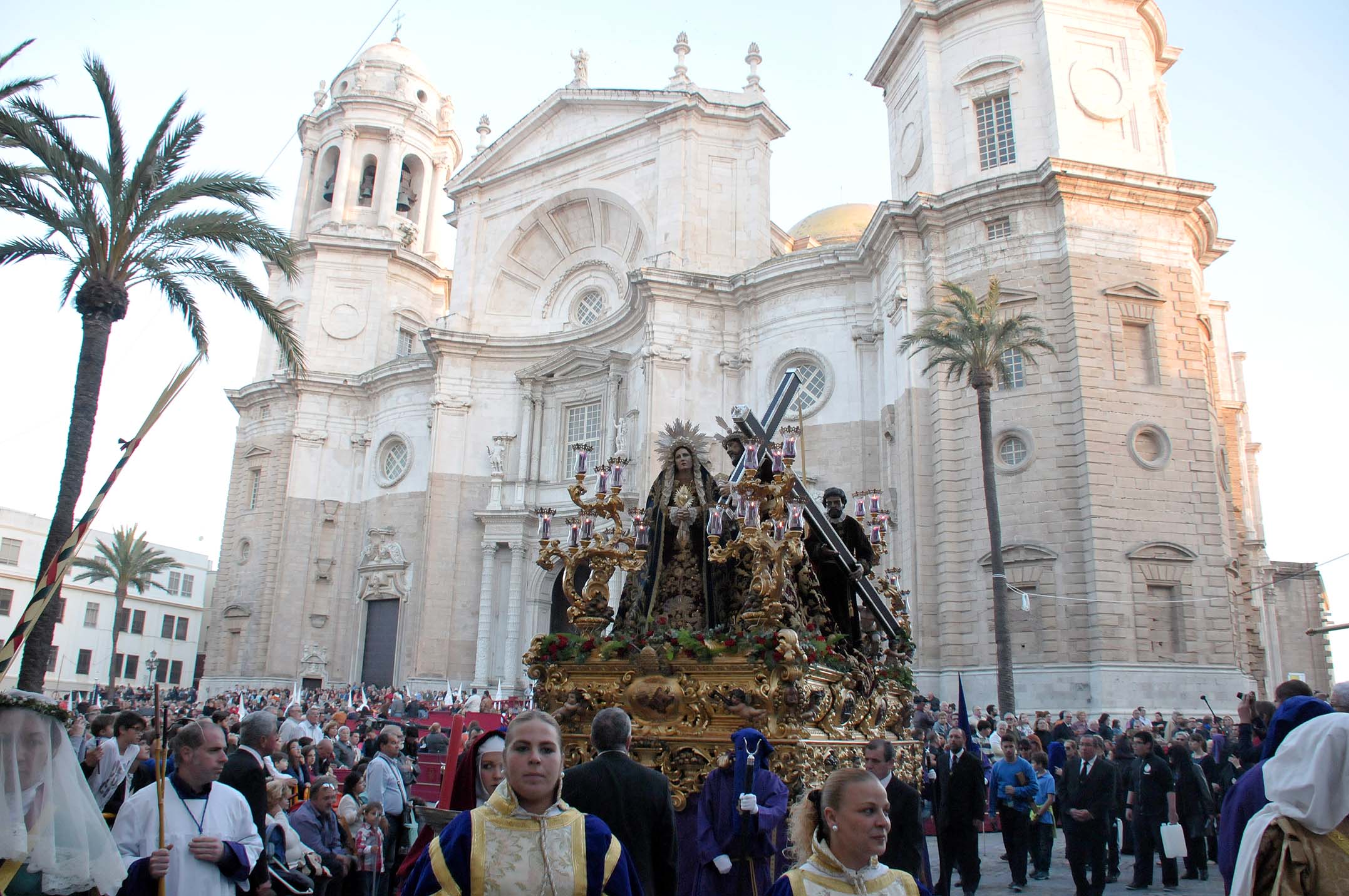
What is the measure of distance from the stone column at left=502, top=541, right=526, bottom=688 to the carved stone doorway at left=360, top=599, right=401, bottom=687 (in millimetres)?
5239

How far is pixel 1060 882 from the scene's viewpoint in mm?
11805

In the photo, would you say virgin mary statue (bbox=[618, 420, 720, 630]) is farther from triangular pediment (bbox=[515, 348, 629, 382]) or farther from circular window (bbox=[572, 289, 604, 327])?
circular window (bbox=[572, 289, 604, 327])

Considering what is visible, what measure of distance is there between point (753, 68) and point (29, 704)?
1378 inches

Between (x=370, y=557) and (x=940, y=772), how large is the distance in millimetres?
31508

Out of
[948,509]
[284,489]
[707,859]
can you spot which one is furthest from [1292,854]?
[284,489]

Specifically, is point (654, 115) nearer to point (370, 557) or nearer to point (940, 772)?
point (370, 557)

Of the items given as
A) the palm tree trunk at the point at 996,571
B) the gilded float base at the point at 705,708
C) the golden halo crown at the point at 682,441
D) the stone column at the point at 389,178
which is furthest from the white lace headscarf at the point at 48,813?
the stone column at the point at 389,178

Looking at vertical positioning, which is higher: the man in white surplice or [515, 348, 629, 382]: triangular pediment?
[515, 348, 629, 382]: triangular pediment

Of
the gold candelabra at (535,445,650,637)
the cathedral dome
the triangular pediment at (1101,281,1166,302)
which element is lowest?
the gold candelabra at (535,445,650,637)

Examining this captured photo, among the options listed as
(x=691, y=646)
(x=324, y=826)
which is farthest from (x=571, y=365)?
(x=324, y=826)

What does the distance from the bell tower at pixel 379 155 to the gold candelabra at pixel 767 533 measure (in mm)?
38075

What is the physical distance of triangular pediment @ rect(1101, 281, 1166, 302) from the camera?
2555 centimetres

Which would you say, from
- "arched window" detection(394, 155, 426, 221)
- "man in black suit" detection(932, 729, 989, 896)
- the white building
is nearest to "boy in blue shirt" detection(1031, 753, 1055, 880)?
"man in black suit" detection(932, 729, 989, 896)

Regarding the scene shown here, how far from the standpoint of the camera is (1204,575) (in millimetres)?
24000
